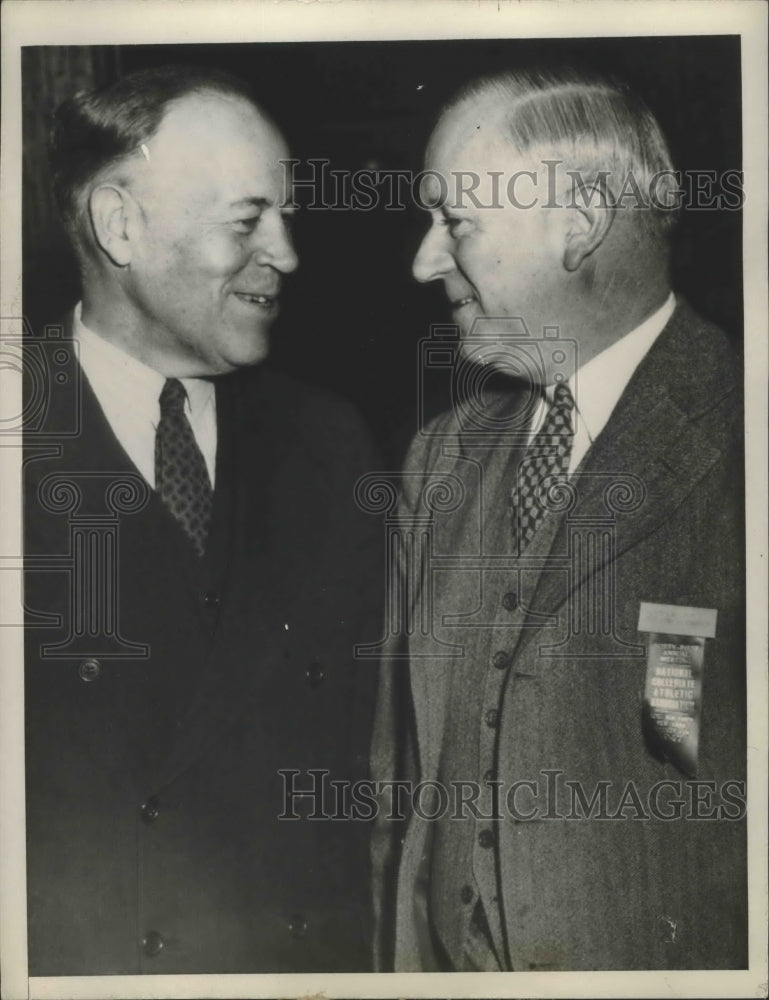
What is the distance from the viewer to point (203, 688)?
271cm

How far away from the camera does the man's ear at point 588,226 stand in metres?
2.68

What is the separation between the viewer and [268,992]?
9.05ft

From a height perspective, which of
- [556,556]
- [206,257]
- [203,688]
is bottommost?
[203,688]

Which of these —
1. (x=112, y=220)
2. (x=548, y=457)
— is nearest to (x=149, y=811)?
(x=548, y=457)

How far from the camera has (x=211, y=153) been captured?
8.77 ft

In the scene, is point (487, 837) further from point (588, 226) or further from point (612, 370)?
point (588, 226)

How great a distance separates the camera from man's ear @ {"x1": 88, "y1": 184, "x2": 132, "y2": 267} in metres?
2.68

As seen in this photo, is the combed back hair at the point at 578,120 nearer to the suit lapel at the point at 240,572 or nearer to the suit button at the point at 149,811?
the suit lapel at the point at 240,572

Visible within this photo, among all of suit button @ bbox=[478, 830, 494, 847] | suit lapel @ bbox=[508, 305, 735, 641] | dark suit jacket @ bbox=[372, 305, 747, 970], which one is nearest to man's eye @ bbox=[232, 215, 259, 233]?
dark suit jacket @ bbox=[372, 305, 747, 970]

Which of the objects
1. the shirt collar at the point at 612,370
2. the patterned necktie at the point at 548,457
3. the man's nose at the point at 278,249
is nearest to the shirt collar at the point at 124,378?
the man's nose at the point at 278,249

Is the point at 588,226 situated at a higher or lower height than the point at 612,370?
higher

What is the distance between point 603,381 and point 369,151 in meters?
0.77

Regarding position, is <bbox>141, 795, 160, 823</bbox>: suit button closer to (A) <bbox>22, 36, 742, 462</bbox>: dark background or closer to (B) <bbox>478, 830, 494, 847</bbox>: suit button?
(B) <bbox>478, 830, 494, 847</bbox>: suit button

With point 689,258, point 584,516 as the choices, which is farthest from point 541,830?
point 689,258
